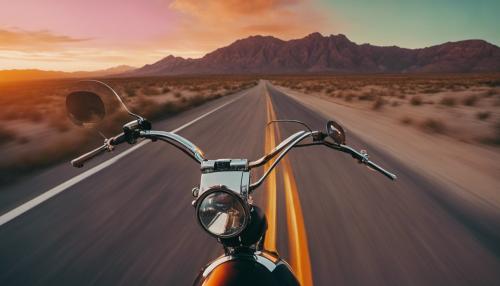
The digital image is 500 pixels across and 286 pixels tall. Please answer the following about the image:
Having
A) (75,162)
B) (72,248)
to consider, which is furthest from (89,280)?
(75,162)

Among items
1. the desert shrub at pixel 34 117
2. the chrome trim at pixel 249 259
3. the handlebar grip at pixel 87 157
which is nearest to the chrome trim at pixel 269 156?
the chrome trim at pixel 249 259

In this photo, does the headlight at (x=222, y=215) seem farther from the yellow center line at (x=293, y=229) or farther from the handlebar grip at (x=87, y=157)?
the yellow center line at (x=293, y=229)

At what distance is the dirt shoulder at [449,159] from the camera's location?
6.13 metres

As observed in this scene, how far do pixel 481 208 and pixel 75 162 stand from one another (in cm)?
544

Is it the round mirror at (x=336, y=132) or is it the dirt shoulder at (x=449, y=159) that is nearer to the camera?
the round mirror at (x=336, y=132)

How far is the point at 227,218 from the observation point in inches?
61.0

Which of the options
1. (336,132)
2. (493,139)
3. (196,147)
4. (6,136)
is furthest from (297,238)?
(493,139)

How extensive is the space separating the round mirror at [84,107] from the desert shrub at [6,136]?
9736mm

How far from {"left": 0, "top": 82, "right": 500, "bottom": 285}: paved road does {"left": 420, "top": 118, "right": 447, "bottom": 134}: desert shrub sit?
781cm

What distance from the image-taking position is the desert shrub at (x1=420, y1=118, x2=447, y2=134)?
1363 cm

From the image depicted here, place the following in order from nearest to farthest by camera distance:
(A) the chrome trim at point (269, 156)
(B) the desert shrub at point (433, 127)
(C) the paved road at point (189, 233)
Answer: (A) the chrome trim at point (269, 156) < (C) the paved road at point (189, 233) < (B) the desert shrub at point (433, 127)

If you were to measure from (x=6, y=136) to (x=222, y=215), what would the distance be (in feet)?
37.2

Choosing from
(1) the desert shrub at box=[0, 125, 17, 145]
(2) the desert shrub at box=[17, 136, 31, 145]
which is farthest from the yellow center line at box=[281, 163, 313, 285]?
(1) the desert shrub at box=[0, 125, 17, 145]

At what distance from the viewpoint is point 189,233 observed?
421cm
